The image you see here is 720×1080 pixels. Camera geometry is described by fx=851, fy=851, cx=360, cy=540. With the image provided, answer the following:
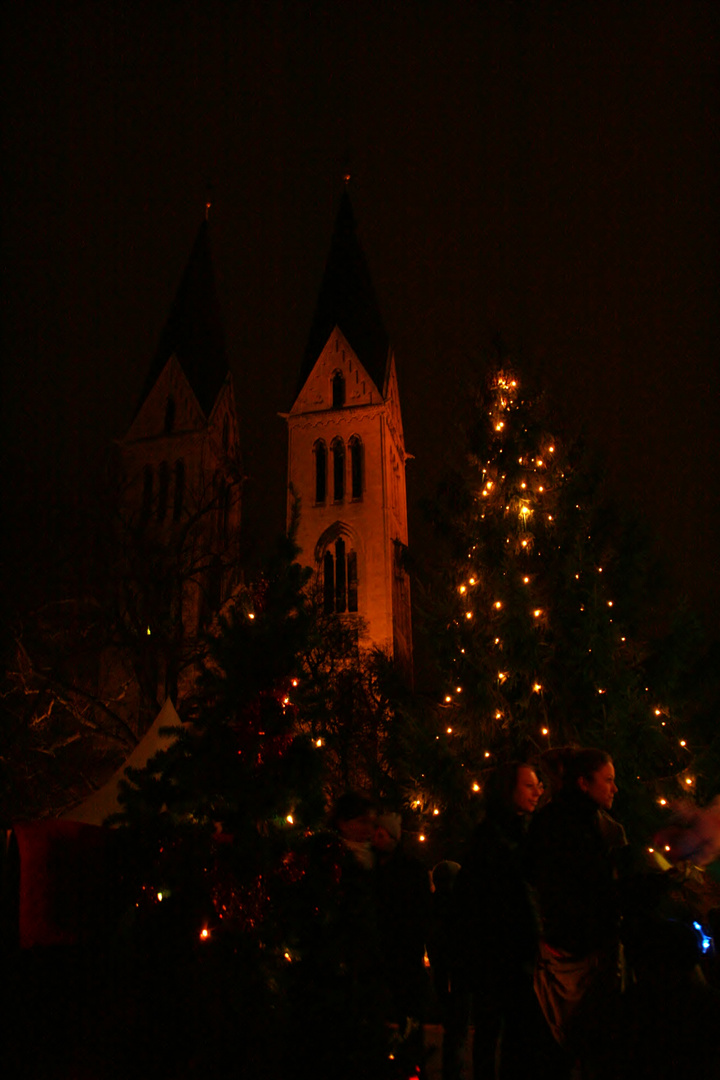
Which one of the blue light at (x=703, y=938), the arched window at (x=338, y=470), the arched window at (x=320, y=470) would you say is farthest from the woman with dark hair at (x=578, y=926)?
the arched window at (x=320, y=470)

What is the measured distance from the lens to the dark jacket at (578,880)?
3334 mm

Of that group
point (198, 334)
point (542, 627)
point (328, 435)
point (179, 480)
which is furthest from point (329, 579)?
point (542, 627)

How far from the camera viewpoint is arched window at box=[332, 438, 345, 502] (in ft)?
126

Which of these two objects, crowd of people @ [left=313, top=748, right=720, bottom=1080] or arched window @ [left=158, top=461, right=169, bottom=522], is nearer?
crowd of people @ [left=313, top=748, right=720, bottom=1080]

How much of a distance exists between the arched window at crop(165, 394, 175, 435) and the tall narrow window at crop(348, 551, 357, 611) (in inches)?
397

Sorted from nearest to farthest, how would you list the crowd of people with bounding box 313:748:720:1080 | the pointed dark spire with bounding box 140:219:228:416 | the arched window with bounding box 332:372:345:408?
the crowd of people with bounding box 313:748:720:1080 → the pointed dark spire with bounding box 140:219:228:416 → the arched window with bounding box 332:372:345:408

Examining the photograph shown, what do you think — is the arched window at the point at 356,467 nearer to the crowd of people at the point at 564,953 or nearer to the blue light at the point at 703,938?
the crowd of people at the point at 564,953

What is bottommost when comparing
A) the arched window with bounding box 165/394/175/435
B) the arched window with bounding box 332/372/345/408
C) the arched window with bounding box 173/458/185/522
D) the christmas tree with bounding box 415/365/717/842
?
the christmas tree with bounding box 415/365/717/842

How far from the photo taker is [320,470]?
39.1 m

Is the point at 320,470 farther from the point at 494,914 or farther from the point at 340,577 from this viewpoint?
the point at 494,914

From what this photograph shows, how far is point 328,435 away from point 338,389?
8.43 ft

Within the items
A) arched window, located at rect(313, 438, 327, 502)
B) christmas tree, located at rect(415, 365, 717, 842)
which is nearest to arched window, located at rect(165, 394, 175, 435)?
arched window, located at rect(313, 438, 327, 502)

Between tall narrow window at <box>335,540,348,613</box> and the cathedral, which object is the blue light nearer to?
the cathedral

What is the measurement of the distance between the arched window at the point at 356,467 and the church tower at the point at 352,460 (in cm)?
5
